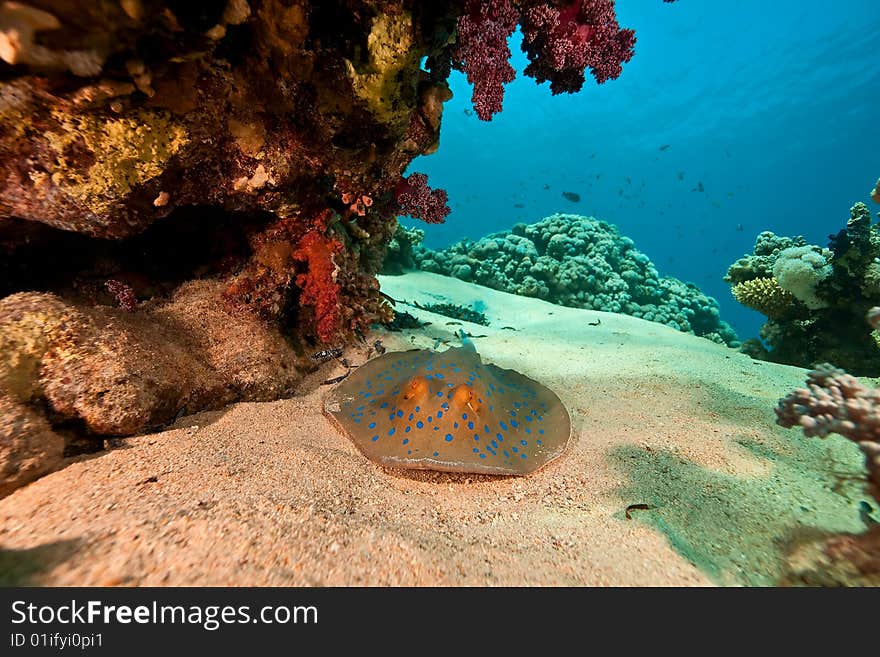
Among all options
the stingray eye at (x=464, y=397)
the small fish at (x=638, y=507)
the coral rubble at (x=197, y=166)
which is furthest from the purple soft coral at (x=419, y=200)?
the small fish at (x=638, y=507)

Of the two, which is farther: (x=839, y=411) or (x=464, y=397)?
(x=464, y=397)

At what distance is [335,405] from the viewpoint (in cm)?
367

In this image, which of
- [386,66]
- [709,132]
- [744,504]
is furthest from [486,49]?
[709,132]

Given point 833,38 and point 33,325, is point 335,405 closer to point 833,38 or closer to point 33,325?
point 33,325

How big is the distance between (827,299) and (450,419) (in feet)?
25.2

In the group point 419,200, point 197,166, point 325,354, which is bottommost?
point 325,354

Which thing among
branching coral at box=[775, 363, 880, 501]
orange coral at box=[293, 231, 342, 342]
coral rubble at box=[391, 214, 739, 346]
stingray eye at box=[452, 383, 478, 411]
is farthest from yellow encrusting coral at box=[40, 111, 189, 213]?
coral rubble at box=[391, 214, 739, 346]

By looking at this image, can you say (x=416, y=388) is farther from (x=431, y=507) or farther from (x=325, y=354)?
(x=325, y=354)

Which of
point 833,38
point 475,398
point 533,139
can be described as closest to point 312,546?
point 475,398

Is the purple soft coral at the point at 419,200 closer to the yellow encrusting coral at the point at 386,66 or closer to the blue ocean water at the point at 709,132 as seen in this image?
the yellow encrusting coral at the point at 386,66

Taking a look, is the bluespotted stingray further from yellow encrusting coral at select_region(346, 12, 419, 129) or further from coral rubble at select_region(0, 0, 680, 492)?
yellow encrusting coral at select_region(346, 12, 419, 129)

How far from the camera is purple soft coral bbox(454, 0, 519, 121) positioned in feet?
10.8

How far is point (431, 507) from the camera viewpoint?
105 inches

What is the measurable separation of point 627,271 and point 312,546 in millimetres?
15721
